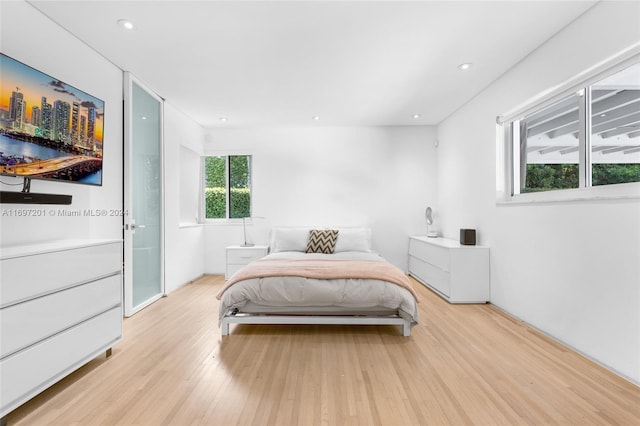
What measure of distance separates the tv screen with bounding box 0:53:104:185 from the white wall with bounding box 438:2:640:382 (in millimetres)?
3909

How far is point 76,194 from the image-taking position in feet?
8.38

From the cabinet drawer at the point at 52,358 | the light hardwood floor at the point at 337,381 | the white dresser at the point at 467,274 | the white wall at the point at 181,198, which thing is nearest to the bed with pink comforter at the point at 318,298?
the light hardwood floor at the point at 337,381

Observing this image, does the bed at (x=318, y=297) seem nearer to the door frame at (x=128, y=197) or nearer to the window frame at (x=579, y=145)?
the door frame at (x=128, y=197)

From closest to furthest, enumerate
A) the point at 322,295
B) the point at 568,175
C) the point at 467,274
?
the point at 568,175
the point at 322,295
the point at 467,274

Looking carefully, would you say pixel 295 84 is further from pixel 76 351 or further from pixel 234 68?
pixel 76 351

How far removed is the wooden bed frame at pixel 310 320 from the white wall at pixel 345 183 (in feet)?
8.08

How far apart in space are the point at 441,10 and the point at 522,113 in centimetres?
145

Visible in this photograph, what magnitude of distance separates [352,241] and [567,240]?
253 cm

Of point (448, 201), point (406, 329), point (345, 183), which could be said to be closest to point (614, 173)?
point (406, 329)

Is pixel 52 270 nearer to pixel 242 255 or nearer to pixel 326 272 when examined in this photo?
pixel 326 272

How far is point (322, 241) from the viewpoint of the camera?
4.39 metres

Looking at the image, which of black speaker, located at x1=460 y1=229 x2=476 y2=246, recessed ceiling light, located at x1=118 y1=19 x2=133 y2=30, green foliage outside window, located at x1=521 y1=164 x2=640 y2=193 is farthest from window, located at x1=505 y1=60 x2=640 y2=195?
recessed ceiling light, located at x1=118 y1=19 x2=133 y2=30

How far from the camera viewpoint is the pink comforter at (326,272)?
275 cm

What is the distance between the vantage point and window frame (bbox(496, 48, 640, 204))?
2047mm
